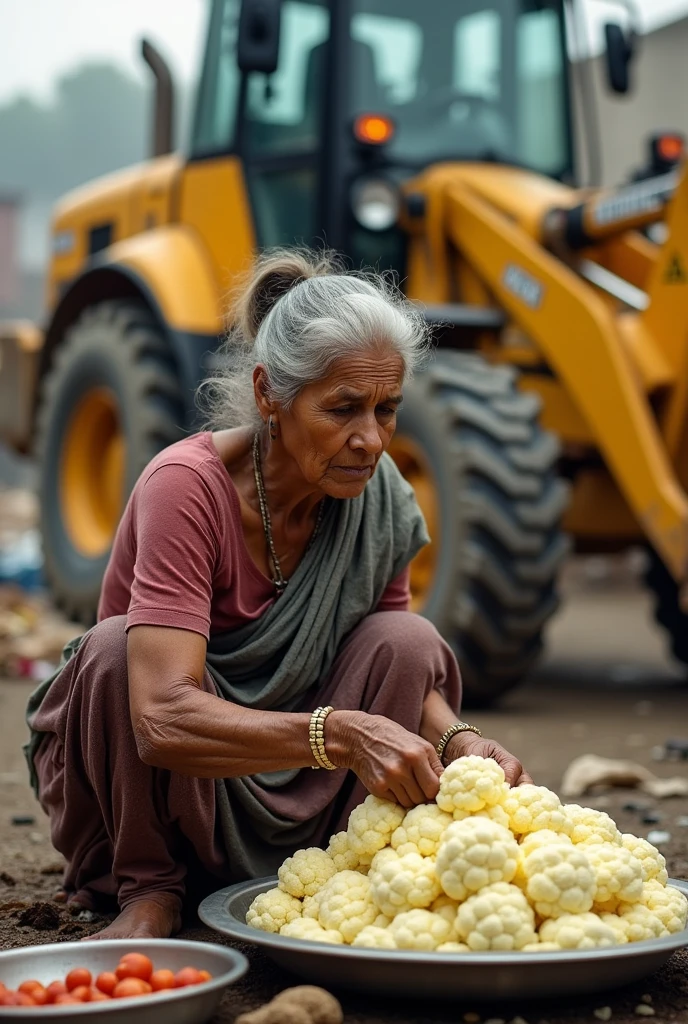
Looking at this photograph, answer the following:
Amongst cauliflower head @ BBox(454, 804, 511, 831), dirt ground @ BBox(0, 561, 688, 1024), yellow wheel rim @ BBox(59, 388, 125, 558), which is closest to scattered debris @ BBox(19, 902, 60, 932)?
dirt ground @ BBox(0, 561, 688, 1024)

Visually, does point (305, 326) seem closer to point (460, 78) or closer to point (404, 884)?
point (404, 884)

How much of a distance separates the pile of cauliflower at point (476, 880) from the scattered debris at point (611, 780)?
1.81 metres

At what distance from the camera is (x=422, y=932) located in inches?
85.7

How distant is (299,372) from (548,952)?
3.58 feet

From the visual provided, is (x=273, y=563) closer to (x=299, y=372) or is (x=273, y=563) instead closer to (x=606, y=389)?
(x=299, y=372)

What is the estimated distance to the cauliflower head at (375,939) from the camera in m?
2.20

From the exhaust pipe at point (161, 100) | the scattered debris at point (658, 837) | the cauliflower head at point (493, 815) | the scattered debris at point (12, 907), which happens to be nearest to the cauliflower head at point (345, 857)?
the cauliflower head at point (493, 815)

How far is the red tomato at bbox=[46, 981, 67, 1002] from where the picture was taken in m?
2.04

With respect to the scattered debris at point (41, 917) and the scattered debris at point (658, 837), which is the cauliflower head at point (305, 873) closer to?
the scattered debris at point (41, 917)

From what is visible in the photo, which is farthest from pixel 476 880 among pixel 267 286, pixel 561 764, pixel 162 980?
pixel 561 764

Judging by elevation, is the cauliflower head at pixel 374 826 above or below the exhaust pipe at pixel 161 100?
below

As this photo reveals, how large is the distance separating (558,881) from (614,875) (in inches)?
4.8

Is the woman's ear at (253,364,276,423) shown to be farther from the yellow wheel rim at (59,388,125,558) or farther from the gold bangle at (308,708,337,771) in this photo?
the yellow wheel rim at (59,388,125,558)

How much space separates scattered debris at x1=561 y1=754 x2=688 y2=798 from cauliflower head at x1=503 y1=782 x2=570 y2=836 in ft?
6.30
